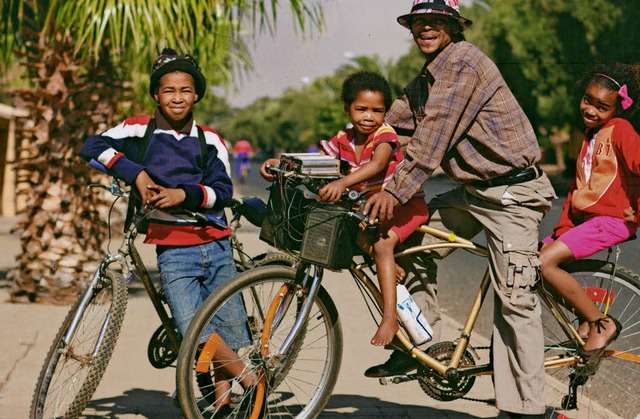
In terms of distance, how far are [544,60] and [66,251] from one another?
32745mm

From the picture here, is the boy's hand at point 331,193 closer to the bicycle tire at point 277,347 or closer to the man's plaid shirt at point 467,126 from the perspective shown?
the man's plaid shirt at point 467,126

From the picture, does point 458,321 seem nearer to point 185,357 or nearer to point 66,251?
point 66,251

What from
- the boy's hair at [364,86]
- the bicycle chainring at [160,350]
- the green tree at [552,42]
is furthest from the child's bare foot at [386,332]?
the green tree at [552,42]

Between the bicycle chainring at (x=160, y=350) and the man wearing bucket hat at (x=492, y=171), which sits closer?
the man wearing bucket hat at (x=492, y=171)

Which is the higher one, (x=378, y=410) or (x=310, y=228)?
(x=310, y=228)

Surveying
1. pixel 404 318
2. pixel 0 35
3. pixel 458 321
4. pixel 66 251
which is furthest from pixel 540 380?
pixel 0 35

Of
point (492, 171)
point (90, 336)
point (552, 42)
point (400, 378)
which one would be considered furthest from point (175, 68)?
point (552, 42)

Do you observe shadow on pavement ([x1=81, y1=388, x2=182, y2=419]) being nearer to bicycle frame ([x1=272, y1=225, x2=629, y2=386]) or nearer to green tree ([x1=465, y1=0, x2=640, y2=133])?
bicycle frame ([x1=272, y1=225, x2=629, y2=386])

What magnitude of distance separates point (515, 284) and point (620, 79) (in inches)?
42.1

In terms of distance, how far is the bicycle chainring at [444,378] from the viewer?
4.45 m

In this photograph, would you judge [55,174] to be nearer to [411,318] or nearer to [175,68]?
[175,68]

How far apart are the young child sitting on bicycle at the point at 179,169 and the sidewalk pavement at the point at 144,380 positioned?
977 millimetres

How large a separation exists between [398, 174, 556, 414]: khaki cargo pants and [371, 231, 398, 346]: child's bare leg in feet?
1.44

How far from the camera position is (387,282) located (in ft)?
13.9
